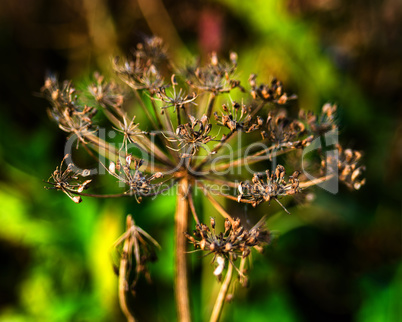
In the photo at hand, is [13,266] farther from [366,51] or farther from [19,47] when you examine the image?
[366,51]

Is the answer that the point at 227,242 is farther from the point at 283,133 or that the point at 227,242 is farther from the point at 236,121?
the point at 283,133

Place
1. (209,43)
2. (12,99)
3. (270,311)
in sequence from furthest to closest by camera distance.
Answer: (12,99) < (209,43) < (270,311)

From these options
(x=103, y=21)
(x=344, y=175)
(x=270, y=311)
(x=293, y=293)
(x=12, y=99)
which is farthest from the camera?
(x=103, y=21)

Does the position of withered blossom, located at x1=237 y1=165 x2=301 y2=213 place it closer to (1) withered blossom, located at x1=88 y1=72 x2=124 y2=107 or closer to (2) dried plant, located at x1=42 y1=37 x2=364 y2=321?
(2) dried plant, located at x1=42 y1=37 x2=364 y2=321

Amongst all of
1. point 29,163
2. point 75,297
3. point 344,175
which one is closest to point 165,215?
point 75,297

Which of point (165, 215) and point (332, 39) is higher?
point (332, 39)

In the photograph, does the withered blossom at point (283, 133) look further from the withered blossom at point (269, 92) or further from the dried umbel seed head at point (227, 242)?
the dried umbel seed head at point (227, 242)

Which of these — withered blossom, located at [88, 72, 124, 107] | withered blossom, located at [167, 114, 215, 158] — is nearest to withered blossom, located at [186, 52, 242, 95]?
withered blossom, located at [167, 114, 215, 158]

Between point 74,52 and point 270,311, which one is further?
point 74,52
